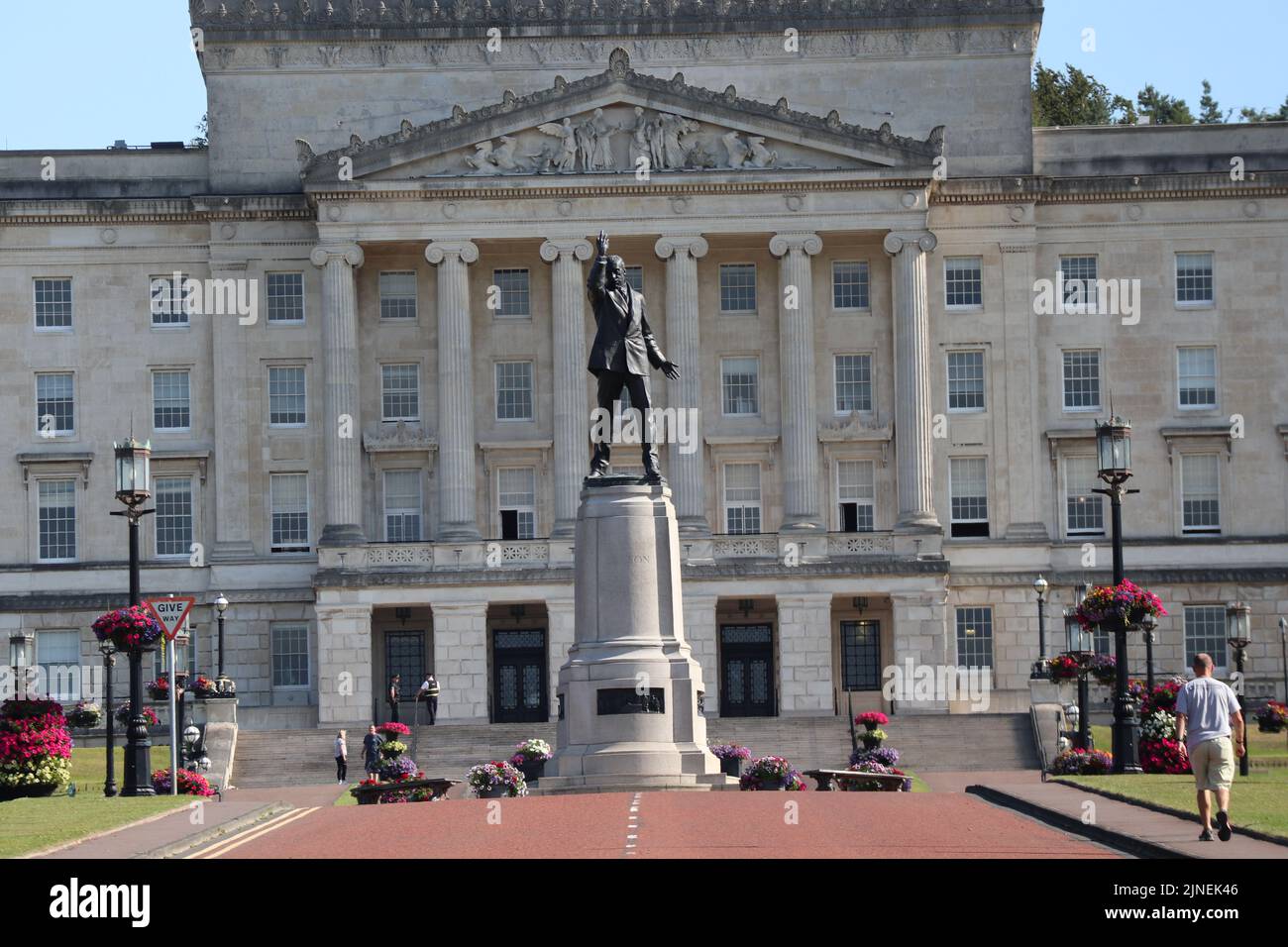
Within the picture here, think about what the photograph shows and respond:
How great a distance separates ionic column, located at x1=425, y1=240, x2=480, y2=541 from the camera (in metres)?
85.4

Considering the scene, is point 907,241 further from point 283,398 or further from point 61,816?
point 61,816

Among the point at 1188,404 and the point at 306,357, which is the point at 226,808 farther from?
the point at 1188,404

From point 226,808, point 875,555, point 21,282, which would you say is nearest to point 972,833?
point 226,808

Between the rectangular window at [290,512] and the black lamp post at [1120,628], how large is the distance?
4028 centimetres

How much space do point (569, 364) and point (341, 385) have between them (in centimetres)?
776

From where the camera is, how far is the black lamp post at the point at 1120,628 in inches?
1983

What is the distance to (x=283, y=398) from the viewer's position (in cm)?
8806

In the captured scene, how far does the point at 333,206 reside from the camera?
A: 3374 inches

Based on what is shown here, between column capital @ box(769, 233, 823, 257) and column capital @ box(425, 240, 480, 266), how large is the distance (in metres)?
10.2

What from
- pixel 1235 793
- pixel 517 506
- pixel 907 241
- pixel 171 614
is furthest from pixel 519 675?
pixel 1235 793

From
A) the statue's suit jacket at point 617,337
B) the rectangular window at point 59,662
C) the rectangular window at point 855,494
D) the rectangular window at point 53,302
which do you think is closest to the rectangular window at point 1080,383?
the rectangular window at point 855,494

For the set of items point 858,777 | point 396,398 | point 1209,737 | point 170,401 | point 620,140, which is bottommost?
point 858,777

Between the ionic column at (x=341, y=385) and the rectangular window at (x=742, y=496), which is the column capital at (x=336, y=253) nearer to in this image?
the ionic column at (x=341, y=385)
